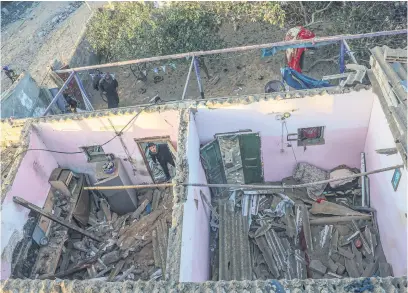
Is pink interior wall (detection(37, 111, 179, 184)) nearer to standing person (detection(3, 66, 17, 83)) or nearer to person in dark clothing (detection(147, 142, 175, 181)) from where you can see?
person in dark clothing (detection(147, 142, 175, 181))

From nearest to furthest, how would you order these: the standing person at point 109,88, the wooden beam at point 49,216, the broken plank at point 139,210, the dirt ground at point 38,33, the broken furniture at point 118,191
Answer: the wooden beam at point 49,216 < the broken furniture at point 118,191 < the broken plank at point 139,210 < the standing person at point 109,88 < the dirt ground at point 38,33

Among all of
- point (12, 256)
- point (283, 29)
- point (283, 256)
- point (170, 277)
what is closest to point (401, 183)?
point (283, 256)

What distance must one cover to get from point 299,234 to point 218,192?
316cm

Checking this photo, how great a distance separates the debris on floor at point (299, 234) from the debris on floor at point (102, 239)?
2.15 meters

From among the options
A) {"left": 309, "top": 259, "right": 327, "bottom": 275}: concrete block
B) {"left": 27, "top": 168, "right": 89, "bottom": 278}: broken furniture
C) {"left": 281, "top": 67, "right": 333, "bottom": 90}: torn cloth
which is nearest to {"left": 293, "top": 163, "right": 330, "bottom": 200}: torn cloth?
{"left": 309, "top": 259, "right": 327, "bottom": 275}: concrete block

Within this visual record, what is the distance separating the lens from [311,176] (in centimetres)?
1424

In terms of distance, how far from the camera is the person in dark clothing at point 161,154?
14.1m

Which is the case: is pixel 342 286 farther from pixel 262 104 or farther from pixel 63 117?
pixel 63 117

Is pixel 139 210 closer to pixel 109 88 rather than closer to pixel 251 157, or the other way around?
pixel 251 157

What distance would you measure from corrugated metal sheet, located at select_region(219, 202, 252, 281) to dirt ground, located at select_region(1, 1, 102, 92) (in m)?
16.3

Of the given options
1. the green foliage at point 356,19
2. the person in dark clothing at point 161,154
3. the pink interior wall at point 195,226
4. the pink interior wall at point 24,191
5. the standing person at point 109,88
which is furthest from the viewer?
the green foliage at point 356,19

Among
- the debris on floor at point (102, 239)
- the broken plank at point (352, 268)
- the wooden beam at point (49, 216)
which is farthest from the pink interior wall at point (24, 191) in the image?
the broken plank at point (352, 268)

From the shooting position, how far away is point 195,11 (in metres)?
20.7

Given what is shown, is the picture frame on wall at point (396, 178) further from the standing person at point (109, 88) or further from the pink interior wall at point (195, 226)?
the standing person at point (109, 88)
